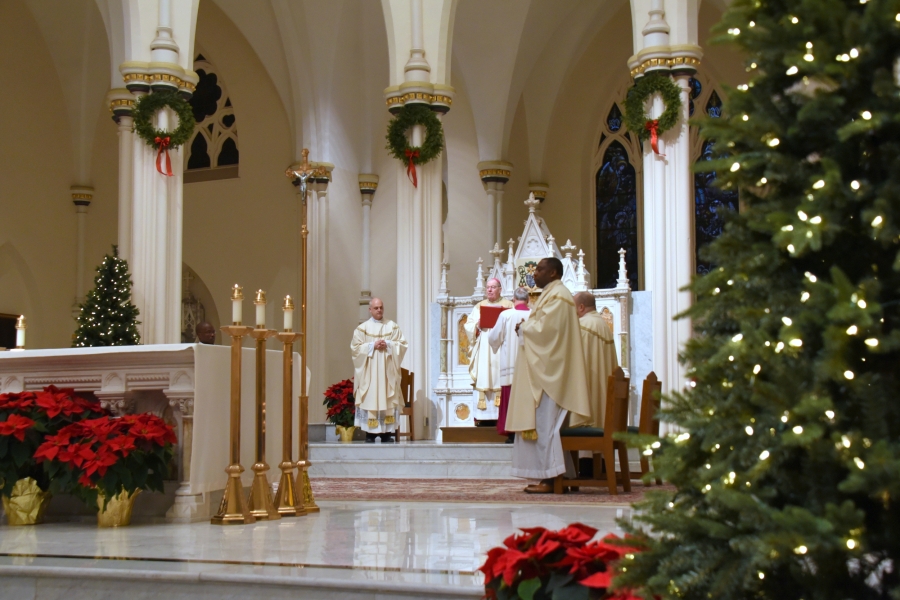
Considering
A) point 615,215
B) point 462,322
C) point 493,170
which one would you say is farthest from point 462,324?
point 615,215

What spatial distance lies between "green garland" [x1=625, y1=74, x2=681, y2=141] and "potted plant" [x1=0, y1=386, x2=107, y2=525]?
8.66 m

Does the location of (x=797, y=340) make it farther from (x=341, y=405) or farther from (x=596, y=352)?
(x=341, y=405)

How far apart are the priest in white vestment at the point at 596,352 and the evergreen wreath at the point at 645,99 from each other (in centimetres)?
404

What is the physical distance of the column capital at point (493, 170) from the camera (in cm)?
1916

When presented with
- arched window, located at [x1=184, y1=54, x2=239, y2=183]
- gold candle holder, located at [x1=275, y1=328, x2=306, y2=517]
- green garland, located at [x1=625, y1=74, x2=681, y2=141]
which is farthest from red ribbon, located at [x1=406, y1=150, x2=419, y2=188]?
gold candle holder, located at [x1=275, y1=328, x2=306, y2=517]

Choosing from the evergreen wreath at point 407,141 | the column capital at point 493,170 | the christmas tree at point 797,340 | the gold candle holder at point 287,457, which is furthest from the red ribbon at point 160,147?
the christmas tree at point 797,340

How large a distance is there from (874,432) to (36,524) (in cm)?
551

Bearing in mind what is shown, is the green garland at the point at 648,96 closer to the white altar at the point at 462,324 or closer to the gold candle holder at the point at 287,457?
the white altar at the point at 462,324

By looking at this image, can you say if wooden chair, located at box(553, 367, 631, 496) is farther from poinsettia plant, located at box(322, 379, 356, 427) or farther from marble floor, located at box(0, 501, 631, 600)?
poinsettia plant, located at box(322, 379, 356, 427)

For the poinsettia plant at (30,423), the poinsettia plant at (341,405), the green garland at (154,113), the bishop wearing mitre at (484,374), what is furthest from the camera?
the poinsettia plant at (341,405)

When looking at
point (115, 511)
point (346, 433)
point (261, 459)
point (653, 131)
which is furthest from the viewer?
point (346, 433)

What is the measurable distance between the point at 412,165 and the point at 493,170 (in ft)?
15.2

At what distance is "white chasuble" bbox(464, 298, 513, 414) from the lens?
13.7 meters

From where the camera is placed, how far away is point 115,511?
639cm
